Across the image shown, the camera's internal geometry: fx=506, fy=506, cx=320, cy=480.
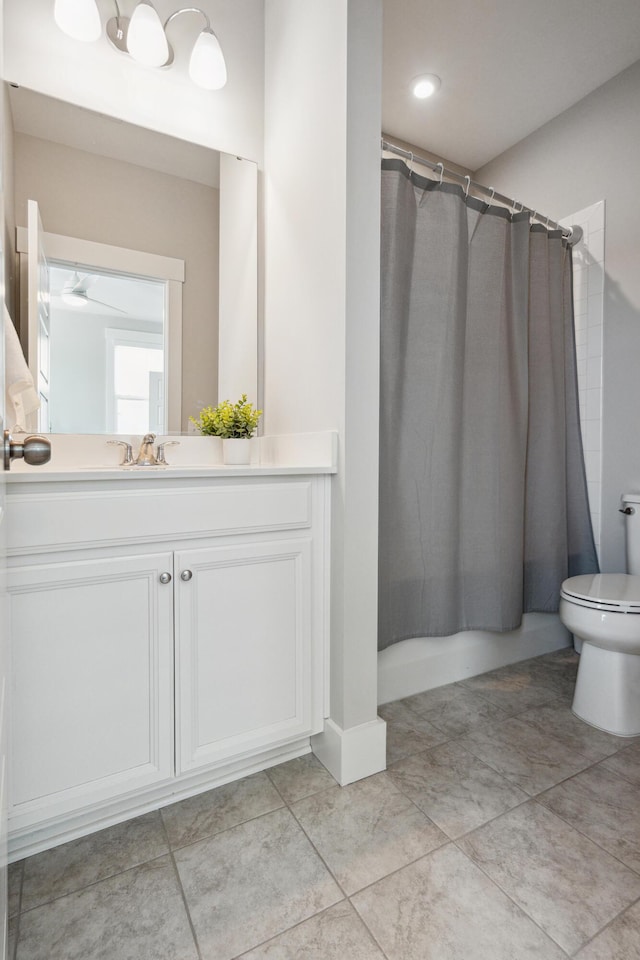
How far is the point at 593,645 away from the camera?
1.75 meters

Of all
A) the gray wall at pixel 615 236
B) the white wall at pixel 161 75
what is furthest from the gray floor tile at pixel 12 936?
the gray wall at pixel 615 236

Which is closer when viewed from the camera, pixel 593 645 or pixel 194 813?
pixel 194 813

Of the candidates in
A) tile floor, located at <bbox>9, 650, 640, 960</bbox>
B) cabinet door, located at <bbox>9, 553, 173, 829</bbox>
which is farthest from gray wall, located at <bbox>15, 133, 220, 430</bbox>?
tile floor, located at <bbox>9, 650, 640, 960</bbox>

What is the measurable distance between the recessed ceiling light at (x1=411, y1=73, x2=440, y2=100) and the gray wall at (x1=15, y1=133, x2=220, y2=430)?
1.20 meters

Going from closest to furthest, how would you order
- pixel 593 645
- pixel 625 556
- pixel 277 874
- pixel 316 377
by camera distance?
pixel 277 874 < pixel 316 377 < pixel 593 645 < pixel 625 556

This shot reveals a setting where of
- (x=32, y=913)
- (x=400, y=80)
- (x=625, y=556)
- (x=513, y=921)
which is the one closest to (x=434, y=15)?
(x=400, y=80)

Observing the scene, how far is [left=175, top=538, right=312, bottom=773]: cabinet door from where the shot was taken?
1.28m

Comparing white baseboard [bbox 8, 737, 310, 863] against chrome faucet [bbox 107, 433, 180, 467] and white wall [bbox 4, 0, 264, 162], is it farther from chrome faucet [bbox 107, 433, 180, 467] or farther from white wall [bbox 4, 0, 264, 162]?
white wall [bbox 4, 0, 264, 162]

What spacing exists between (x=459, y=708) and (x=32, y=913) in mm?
1370

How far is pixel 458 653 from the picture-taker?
206 cm

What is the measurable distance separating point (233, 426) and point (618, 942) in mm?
1605

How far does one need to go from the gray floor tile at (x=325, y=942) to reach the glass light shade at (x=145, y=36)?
238cm

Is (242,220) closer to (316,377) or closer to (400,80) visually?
(316,377)

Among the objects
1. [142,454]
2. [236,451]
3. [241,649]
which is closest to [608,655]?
[241,649]
